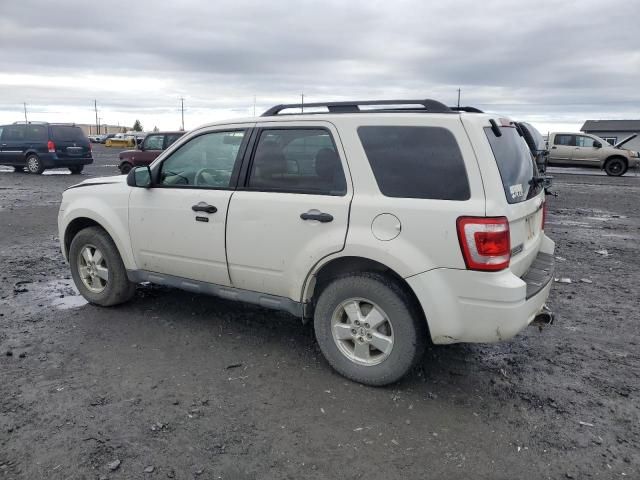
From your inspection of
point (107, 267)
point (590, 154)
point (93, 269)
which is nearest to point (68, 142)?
point (93, 269)

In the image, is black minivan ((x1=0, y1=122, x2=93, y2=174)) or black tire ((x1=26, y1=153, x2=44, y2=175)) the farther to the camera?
black tire ((x1=26, y1=153, x2=44, y2=175))

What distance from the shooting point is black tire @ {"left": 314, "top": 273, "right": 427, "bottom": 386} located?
11.6ft

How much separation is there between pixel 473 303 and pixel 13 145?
21.6 metres

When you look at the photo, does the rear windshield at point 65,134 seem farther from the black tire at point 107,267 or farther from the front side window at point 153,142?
the black tire at point 107,267

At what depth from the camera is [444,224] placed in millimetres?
3316

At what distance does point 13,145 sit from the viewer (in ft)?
67.3

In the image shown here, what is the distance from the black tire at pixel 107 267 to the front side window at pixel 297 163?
177 cm

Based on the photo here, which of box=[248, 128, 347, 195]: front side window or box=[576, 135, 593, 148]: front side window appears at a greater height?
box=[576, 135, 593, 148]: front side window

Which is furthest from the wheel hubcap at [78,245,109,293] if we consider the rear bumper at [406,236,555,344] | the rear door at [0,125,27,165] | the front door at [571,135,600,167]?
the front door at [571,135,600,167]

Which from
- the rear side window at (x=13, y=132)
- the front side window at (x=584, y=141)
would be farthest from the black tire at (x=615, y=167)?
the rear side window at (x=13, y=132)

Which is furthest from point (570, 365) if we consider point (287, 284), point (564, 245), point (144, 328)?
point (564, 245)

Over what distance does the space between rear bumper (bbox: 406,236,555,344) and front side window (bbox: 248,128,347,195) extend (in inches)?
35.5

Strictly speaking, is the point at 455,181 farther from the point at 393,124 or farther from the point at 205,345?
Result: the point at 205,345

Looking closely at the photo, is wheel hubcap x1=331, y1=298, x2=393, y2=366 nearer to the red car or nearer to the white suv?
the white suv
